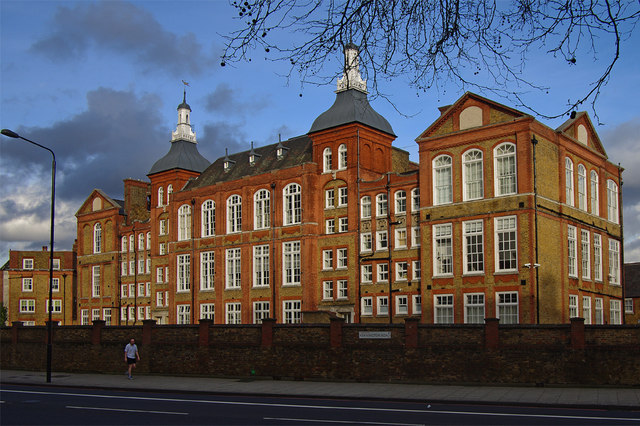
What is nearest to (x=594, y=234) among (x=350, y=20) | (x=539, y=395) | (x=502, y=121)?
(x=502, y=121)

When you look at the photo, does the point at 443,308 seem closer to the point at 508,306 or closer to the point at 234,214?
the point at 508,306

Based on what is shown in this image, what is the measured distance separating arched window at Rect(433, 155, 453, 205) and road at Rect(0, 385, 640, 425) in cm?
2381

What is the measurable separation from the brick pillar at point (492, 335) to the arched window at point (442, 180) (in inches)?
699

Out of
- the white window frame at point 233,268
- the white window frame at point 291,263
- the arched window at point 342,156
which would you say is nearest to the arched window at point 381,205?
the arched window at point 342,156

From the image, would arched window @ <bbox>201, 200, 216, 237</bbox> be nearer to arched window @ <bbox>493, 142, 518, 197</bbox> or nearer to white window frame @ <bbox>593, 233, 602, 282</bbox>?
arched window @ <bbox>493, 142, 518, 197</bbox>

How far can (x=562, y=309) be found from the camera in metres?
40.4

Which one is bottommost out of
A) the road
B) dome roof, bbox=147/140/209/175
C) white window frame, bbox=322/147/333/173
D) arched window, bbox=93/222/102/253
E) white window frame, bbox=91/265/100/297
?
the road

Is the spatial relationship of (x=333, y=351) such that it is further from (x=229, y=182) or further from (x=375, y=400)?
(x=229, y=182)

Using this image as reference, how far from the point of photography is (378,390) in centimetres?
2438

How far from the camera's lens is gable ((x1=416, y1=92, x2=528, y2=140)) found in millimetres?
41188

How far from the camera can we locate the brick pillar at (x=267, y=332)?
29984mm

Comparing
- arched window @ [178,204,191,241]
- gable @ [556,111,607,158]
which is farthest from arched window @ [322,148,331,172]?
gable @ [556,111,607,158]

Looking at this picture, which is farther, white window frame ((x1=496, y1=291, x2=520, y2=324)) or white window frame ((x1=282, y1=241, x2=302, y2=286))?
white window frame ((x1=282, y1=241, x2=302, y2=286))

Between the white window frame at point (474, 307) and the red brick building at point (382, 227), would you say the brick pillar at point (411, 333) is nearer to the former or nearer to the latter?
the red brick building at point (382, 227)
